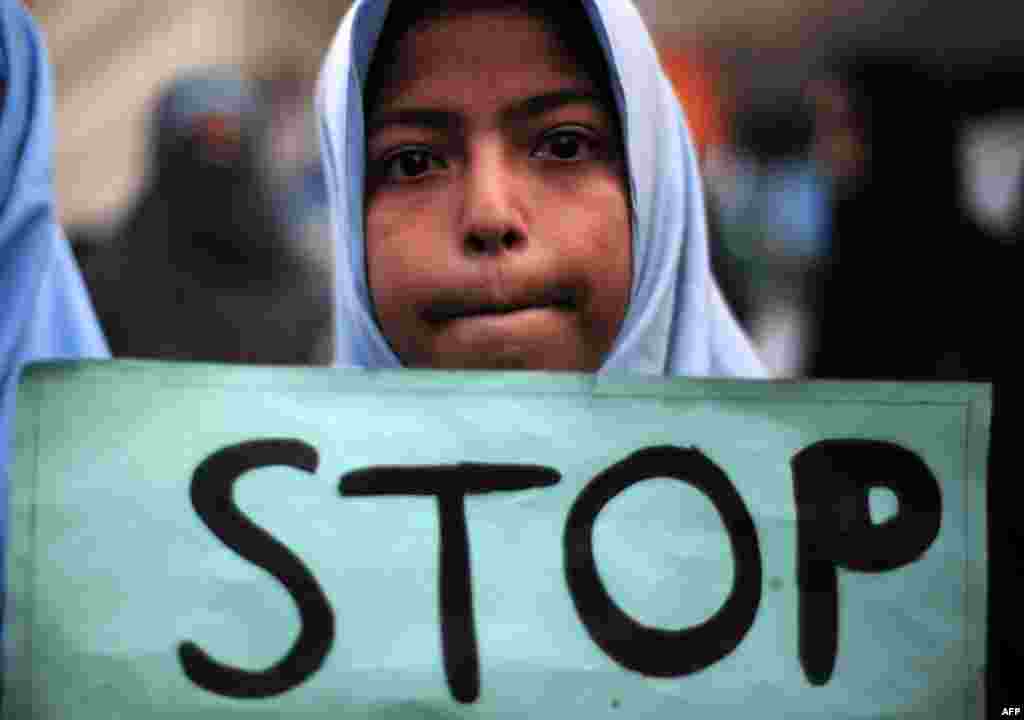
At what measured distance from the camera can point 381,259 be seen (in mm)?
1003

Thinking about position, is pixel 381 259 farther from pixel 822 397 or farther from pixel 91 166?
pixel 822 397

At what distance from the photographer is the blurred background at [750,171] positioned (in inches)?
40.7

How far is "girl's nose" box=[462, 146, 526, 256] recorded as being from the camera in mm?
954

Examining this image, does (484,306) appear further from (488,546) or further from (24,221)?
(24,221)

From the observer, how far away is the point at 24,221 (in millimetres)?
998

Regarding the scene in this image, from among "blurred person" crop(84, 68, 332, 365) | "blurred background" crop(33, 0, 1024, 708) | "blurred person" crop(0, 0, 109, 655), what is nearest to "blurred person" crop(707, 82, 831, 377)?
"blurred background" crop(33, 0, 1024, 708)

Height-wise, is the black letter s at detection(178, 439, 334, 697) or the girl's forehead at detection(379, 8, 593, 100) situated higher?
the girl's forehead at detection(379, 8, 593, 100)

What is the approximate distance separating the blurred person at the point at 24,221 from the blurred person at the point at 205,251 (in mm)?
49

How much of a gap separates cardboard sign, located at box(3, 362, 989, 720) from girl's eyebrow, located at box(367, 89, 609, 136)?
20 centimetres

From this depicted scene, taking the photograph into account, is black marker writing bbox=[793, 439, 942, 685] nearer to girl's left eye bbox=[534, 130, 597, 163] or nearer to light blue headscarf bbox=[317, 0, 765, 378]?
light blue headscarf bbox=[317, 0, 765, 378]

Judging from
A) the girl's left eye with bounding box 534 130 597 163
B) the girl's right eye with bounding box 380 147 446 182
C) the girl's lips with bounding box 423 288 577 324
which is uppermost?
the girl's left eye with bounding box 534 130 597 163

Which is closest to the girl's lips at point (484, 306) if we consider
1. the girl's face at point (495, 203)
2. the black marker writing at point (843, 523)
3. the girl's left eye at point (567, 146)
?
the girl's face at point (495, 203)

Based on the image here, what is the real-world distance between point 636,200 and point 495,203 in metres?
0.13

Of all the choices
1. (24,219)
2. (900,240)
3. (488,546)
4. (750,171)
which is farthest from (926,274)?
(24,219)
